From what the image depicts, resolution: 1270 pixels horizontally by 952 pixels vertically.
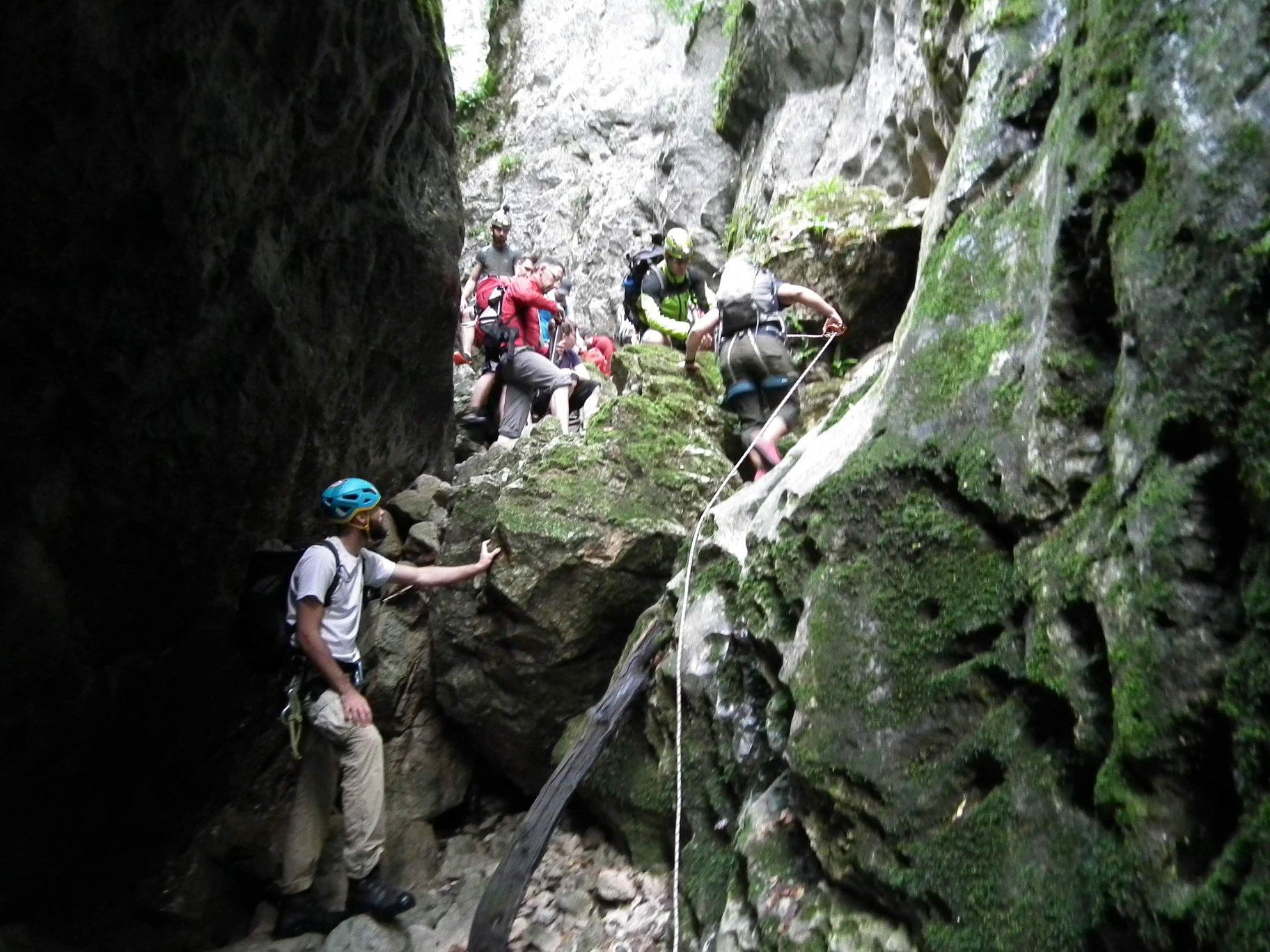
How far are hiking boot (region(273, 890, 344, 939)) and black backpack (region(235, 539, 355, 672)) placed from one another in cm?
159

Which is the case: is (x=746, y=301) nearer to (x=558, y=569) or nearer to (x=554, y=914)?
(x=558, y=569)

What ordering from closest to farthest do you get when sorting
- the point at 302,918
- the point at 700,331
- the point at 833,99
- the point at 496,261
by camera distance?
the point at 302,918
the point at 700,331
the point at 833,99
the point at 496,261

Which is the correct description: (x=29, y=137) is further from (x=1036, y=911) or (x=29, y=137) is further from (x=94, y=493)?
(x=1036, y=911)

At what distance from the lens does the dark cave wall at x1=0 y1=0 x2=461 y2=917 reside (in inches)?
189

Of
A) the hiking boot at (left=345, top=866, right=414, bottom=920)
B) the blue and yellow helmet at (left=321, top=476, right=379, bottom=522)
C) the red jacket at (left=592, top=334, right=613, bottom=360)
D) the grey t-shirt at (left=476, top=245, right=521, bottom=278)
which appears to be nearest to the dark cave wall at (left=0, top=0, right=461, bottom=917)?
the blue and yellow helmet at (left=321, top=476, right=379, bottom=522)

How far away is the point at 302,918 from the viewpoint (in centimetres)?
552

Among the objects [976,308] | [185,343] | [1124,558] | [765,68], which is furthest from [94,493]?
[765,68]

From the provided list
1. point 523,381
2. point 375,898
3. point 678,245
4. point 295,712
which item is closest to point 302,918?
point 375,898

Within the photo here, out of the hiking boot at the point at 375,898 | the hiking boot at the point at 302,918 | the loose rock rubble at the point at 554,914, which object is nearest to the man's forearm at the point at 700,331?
the loose rock rubble at the point at 554,914

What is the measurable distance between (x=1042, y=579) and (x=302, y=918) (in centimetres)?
512

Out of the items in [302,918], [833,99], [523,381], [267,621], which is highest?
[833,99]

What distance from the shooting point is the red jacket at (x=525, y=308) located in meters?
9.43

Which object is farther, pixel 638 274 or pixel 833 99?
pixel 833 99

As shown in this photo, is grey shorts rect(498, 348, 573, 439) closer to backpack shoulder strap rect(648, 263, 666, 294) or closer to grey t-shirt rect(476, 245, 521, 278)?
backpack shoulder strap rect(648, 263, 666, 294)
